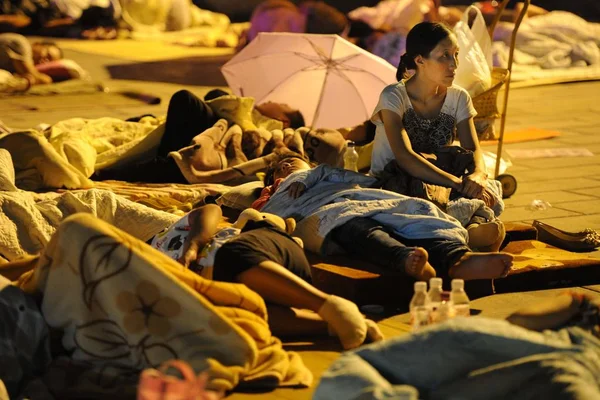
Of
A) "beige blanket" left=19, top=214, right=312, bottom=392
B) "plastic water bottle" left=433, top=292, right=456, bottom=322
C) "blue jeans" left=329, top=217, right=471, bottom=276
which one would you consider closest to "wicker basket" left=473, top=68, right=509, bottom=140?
"blue jeans" left=329, top=217, right=471, bottom=276

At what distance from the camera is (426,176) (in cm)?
594

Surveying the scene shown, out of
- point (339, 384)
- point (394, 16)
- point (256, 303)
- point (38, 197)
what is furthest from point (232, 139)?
point (394, 16)

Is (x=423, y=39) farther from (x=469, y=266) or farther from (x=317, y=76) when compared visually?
(x=317, y=76)

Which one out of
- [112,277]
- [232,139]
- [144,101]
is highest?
[112,277]

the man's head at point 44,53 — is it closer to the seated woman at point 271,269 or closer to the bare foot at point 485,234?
the bare foot at point 485,234

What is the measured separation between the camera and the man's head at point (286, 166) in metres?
6.51

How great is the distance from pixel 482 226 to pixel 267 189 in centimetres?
117

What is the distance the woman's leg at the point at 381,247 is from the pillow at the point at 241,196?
39.4 inches

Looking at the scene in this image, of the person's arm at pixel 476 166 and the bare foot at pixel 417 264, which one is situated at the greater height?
the person's arm at pixel 476 166

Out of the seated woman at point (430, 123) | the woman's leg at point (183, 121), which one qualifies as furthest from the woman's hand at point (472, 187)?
the woman's leg at point (183, 121)

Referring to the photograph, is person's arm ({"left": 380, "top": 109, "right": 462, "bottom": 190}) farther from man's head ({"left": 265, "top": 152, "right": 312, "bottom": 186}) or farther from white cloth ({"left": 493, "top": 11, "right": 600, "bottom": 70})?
white cloth ({"left": 493, "top": 11, "right": 600, "bottom": 70})

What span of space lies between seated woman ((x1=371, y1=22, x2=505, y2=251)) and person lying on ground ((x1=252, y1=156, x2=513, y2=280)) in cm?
22

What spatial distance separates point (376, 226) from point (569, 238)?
3.99ft

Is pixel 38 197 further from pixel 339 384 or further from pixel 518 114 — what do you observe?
pixel 518 114
